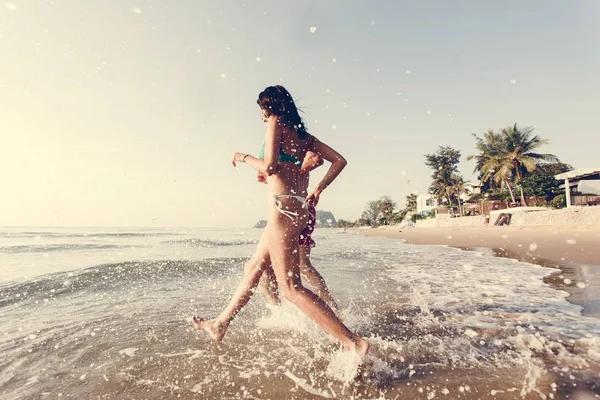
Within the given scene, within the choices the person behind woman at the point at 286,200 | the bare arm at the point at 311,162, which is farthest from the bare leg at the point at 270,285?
the bare arm at the point at 311,162

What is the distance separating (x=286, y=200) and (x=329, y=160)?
60 centimetres

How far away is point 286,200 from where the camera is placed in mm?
2586

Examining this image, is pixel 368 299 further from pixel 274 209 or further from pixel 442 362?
pixel 274 209

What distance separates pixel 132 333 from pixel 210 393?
5.74 ft

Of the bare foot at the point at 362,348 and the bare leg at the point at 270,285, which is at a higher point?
the bare leg at the point at 270,285

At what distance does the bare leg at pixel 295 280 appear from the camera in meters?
2.42

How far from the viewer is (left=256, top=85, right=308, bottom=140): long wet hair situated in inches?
103

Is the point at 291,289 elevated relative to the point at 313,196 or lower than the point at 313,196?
lower

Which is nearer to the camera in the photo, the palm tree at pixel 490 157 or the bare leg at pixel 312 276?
the bare leg at pixel 312 276

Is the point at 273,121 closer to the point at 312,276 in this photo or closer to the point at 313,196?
the point at 313,196

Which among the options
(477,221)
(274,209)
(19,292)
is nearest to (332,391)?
(274,209)

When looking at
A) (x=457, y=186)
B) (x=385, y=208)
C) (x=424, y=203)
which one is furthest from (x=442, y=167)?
(x=385, y=208)

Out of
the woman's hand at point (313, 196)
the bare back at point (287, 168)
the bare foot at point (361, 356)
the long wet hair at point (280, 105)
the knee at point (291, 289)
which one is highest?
the long wet hair at point (280, 105)

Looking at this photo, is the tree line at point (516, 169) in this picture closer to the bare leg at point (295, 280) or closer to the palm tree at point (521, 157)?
the palm tree at point (521, 157)
